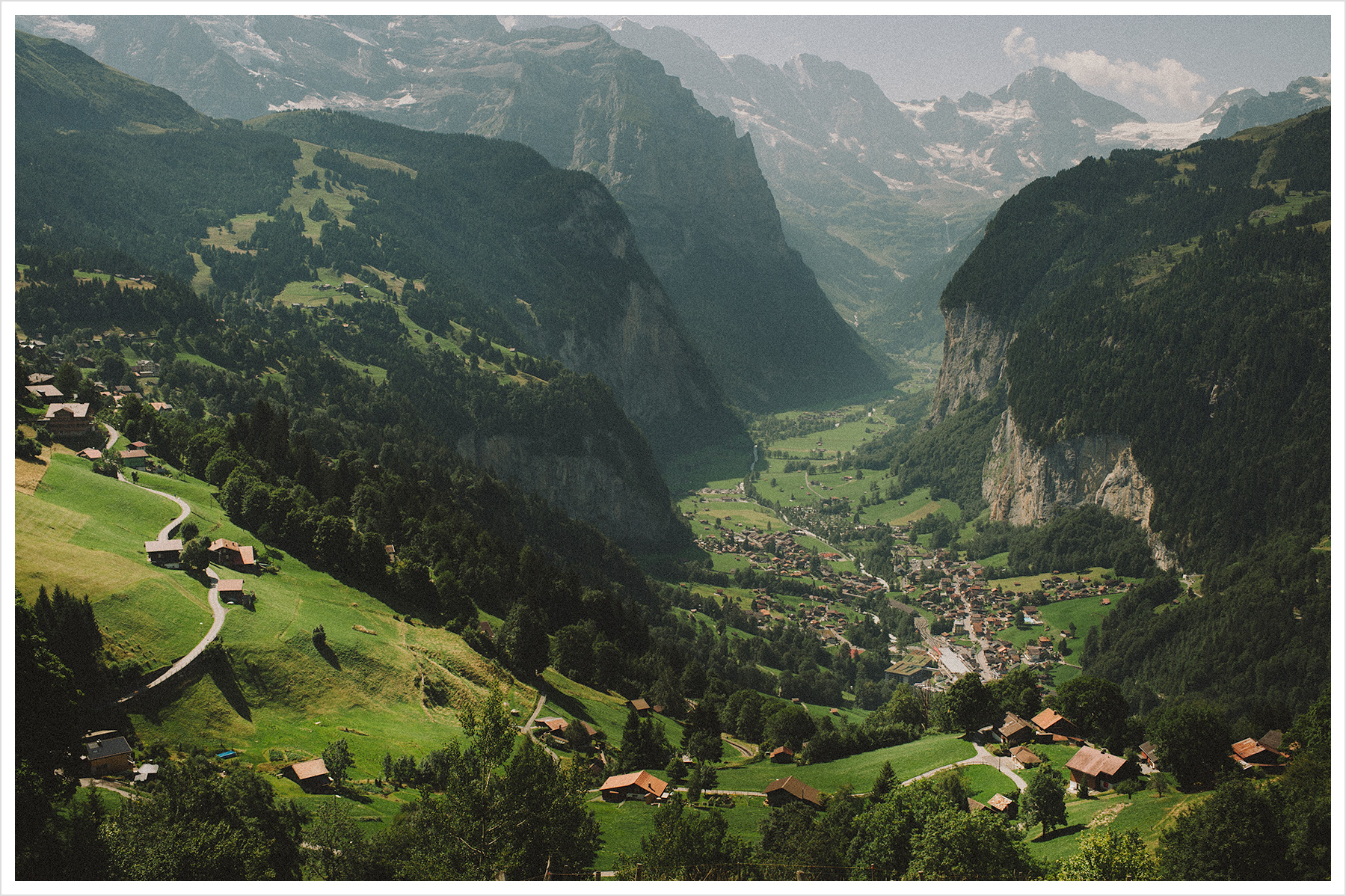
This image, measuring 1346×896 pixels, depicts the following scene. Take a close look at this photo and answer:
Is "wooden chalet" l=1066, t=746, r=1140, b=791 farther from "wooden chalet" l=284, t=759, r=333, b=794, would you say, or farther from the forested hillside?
the forested hillside

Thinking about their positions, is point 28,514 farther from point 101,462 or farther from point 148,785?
point 148,785

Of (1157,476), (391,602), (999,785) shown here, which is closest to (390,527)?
(391,602)

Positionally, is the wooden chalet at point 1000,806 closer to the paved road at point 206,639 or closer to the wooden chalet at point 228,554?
the paved road at point 206,639

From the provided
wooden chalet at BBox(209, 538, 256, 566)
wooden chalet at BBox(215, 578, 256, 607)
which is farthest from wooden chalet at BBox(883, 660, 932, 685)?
wooden chalet at BBox(215, 578, 256, 607)

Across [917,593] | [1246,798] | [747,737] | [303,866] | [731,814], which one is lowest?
[917,593]

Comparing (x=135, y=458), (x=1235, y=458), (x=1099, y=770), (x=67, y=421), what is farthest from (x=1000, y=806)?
(x=1235, y=458)

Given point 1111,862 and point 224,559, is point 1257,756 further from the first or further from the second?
point 224,559
